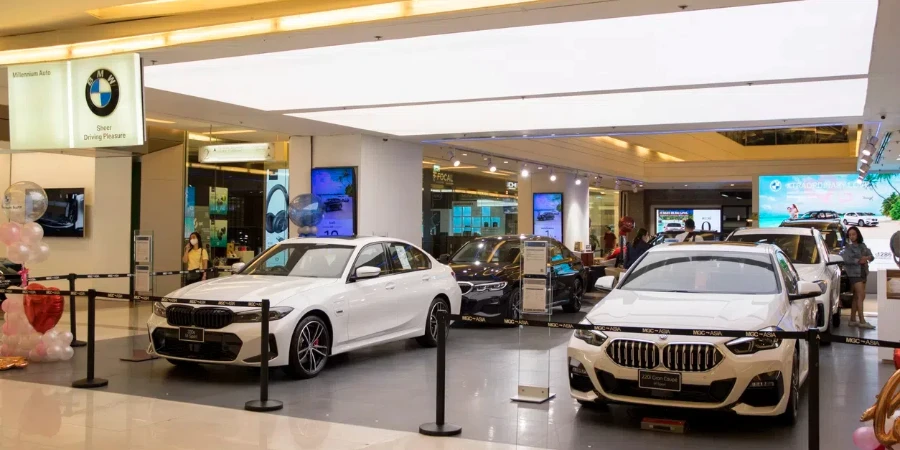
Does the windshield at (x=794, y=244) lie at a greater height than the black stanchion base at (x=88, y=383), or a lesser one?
greater

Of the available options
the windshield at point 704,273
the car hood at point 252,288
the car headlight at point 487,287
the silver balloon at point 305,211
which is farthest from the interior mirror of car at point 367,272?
the silver balloon at point 305,211

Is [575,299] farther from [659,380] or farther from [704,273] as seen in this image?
[659,380]

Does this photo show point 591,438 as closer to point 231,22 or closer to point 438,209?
point 231,22

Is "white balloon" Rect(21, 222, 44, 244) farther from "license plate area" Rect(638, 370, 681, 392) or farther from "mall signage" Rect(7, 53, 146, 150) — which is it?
"license plate area" Rect(638, 370, 681, 392)

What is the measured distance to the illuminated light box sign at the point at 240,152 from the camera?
1439cm

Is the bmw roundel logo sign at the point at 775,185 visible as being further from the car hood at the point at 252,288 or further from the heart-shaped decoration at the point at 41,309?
the heart-shaped decoration at the point at 41,309

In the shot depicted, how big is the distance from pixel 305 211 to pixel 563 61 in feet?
23.0

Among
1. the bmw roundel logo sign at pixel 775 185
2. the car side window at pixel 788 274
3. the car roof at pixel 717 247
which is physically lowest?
the car side window at pixel 788 274

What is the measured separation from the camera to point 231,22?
7.48m

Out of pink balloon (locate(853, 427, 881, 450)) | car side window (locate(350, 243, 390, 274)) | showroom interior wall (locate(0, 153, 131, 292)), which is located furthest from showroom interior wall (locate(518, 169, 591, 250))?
pink balloon (locate(853, 427, 881, 450))

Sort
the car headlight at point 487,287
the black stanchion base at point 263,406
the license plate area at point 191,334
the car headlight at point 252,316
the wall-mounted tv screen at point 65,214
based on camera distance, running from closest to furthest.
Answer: the black stanchion base at point 263,406 < the car headlight at point 252,316 < the license plate area at point 191,334 < the car headlight at point 487,287 < the wall-mounted tv screen at point 65,214

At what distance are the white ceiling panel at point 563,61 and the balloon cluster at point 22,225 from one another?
204 cm

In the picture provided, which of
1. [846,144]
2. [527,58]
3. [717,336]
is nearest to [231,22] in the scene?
[527,58]

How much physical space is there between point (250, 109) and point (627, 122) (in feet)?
19.6
